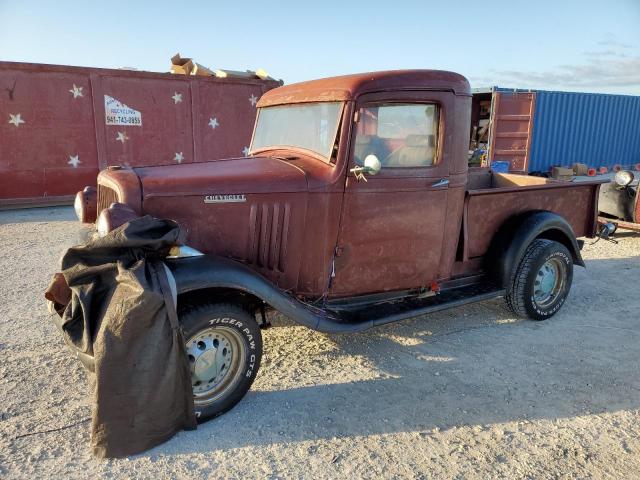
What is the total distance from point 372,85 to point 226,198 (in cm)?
126

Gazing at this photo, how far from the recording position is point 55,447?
265 cm

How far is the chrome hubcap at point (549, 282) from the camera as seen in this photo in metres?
4.54

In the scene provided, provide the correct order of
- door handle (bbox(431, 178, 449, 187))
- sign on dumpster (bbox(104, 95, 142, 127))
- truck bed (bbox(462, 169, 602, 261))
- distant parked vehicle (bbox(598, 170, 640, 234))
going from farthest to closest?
sign on dumpster (bbox(104, 95, 142, 127))
distant parked vehicle (bbox(598, 170, 640, 234))
truck bed (bbox(462, 169, 602, 261))
door handle (bbox(431, 178, 449, 187))

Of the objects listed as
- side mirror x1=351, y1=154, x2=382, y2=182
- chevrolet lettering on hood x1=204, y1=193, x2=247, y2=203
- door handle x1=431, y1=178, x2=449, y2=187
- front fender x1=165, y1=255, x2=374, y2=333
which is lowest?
front fender x1=165, y1=255, x2=374, y2=333

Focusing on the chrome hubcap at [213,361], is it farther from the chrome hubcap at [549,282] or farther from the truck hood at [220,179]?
the chrome hubcap at [549,282]

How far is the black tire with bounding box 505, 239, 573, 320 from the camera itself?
436 cm

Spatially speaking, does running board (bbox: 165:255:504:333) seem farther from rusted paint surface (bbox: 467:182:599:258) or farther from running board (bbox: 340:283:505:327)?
rusted paint surface (bbox: 467:182:599:258)

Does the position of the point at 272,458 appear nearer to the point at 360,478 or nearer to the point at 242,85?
the point at 360,478

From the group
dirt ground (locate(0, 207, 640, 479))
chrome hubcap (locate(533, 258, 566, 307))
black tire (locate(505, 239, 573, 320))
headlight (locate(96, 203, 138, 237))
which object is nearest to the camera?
dirt ground (locate(0, 207, 640, 479))

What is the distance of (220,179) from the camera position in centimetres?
321

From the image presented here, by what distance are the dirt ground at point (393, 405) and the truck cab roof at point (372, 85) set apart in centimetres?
180

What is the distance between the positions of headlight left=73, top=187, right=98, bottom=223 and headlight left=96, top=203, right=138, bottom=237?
1225mm

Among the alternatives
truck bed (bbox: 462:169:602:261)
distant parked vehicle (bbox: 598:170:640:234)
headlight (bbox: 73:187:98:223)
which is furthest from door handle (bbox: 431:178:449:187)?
distant parked vehicle (bbox: 598:170:640:234)

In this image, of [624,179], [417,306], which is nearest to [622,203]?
[624,179]
